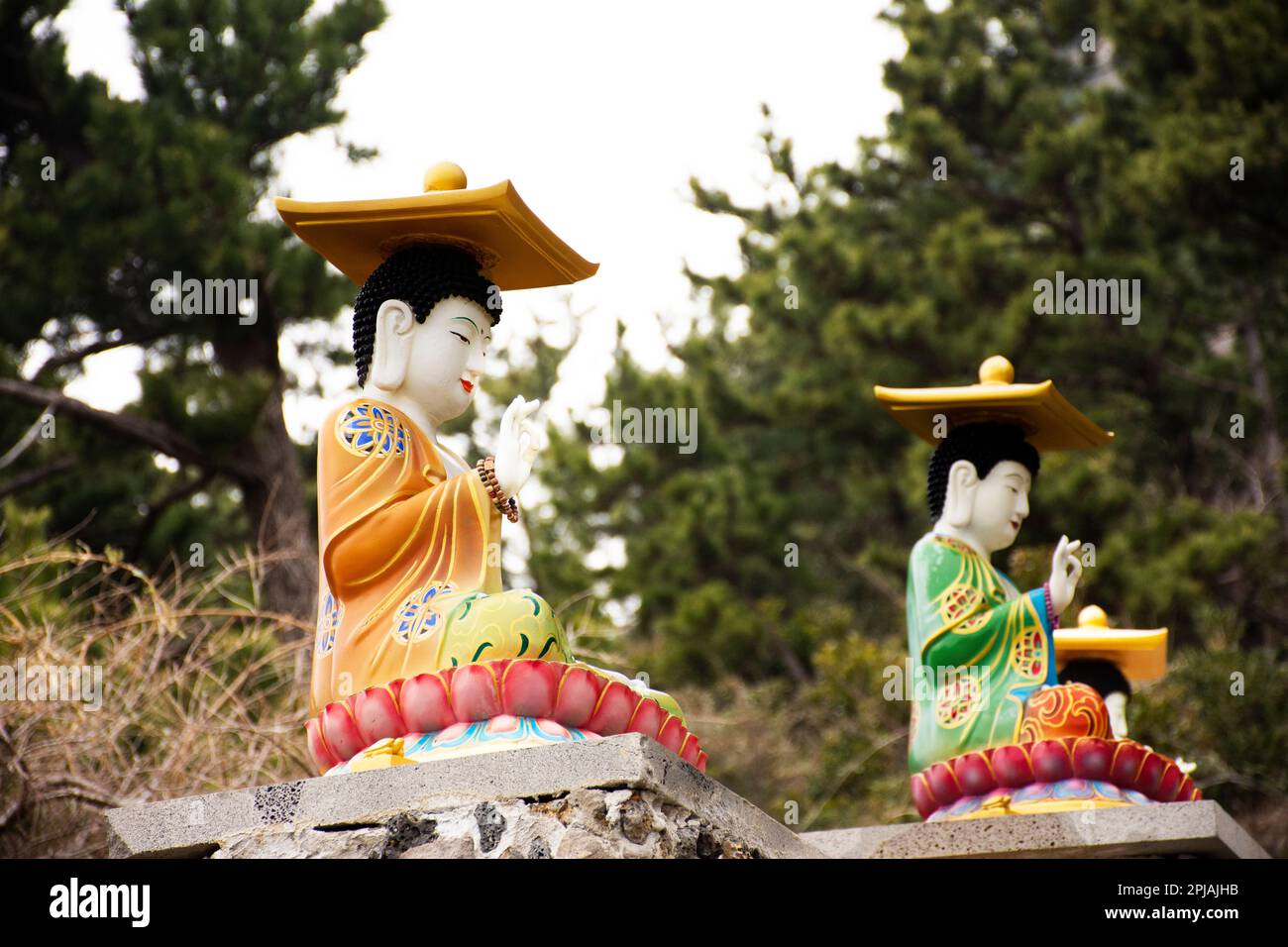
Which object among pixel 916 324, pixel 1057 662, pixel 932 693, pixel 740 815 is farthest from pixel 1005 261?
pixel 740 815

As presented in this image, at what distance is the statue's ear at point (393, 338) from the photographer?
459 cm

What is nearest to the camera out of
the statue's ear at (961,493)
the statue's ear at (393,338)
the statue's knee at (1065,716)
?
the statue's ear at (393,338)

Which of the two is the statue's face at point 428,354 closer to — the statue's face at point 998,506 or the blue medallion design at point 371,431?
the blue medallion design at point 371,431

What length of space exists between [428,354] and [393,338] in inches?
4.2

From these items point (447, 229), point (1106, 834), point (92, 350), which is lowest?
point (1106, 834)

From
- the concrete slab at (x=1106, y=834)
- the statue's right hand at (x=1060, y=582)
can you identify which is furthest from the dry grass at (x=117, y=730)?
the statue's right hand at (x=1060, y=582)

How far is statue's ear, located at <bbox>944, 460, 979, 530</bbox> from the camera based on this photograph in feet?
19.1

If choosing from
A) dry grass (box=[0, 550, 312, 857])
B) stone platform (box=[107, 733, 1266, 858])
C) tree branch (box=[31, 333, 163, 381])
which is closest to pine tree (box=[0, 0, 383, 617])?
tree branch (box=[31, 333, 163, 381])

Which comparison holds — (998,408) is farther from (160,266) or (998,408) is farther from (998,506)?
(160,266)

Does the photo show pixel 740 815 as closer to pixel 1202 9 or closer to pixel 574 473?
pixel 1202 9

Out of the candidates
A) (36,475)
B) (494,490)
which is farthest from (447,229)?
(36,475)

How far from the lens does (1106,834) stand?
489 centimetres

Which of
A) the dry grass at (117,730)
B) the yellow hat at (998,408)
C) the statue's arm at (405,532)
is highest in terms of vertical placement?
the yellow hat at (998,408)

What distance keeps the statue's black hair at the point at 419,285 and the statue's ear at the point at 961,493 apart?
1.98 m
